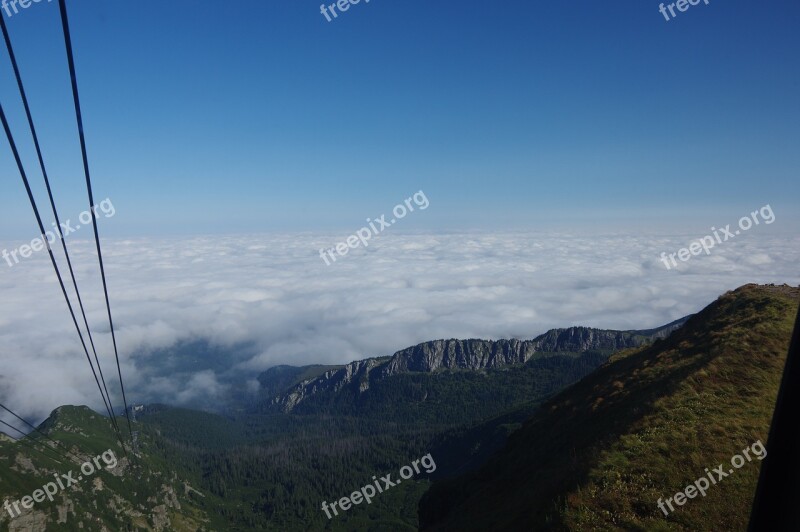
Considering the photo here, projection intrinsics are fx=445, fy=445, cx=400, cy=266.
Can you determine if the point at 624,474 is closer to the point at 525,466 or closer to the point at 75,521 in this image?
the point at 525,466

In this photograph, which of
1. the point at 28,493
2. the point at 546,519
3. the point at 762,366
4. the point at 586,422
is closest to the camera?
the point at 546,519

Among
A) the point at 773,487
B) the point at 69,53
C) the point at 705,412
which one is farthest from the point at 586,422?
the point at 69,53

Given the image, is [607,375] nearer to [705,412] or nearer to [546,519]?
[705,412]

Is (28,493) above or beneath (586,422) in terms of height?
beneath

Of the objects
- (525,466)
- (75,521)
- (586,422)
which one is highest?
(586,422)

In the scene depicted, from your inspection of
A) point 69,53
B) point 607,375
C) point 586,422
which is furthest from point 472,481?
point 69,53

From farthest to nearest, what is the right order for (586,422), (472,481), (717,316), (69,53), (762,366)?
(717,316) < (472,481) < (586,422) < (762,366) < (69,53)

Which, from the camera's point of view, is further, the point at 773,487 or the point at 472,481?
the point at 472,481
